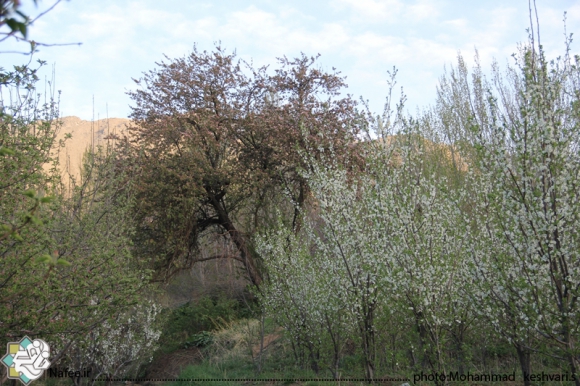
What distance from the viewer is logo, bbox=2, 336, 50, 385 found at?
15.5 feet

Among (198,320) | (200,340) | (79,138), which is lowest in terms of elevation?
(200,340)

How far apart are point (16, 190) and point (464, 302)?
17.4ft

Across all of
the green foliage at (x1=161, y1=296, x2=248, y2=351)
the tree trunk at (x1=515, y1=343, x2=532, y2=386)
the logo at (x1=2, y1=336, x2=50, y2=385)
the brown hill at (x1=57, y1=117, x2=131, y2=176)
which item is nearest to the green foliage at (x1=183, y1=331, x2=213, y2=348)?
the green foliage at (x1=161, y1=296, x2=248, y2=351)

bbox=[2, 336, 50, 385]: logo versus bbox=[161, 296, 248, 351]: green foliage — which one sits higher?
bbox=[2, 336, 50, 385]: logo

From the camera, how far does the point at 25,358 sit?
5.09 metres

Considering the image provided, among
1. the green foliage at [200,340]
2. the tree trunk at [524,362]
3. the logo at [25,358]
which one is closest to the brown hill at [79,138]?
the logo at [25,358]

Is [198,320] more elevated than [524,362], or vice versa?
[524,362]

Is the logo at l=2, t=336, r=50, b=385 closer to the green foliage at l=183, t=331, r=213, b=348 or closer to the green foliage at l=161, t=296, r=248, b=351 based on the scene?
the green foliage at l=183, t=331, r=213, b=348

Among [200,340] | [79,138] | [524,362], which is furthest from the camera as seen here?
[79,138]

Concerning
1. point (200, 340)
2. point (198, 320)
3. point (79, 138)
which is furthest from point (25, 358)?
point (79, 138)

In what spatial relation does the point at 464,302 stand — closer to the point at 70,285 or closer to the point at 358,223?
the point at 358,223

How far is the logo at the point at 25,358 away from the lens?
474 cm

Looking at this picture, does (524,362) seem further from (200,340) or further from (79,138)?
(79,138)

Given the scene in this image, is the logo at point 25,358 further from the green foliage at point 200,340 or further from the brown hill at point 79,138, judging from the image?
the green foliage at point 200,340
